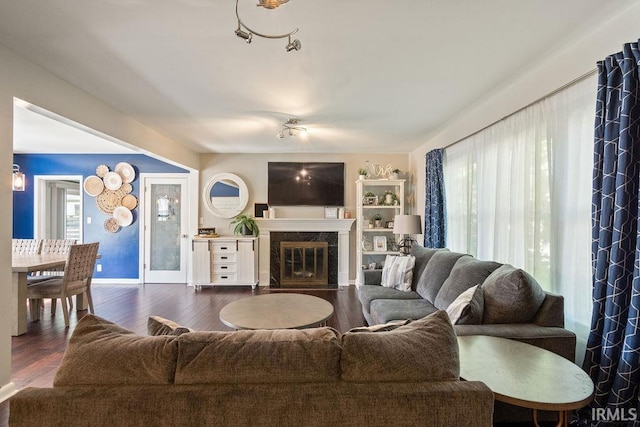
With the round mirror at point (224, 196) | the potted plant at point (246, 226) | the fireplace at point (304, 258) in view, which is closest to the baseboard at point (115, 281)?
the round mirror at point (224, 196)

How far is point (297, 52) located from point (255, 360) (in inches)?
80.6

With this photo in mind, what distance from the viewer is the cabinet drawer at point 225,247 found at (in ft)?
18.1

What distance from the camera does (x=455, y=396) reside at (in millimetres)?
906

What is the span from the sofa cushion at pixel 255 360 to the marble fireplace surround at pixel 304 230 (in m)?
4.60

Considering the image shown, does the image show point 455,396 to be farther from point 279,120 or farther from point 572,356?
point 279,120

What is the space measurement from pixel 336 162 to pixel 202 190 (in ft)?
8.59

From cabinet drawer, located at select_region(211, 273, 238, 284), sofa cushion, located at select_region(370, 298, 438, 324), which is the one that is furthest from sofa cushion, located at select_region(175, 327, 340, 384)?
cabinet drawer, located at select_region(211, 273, 238, 284)

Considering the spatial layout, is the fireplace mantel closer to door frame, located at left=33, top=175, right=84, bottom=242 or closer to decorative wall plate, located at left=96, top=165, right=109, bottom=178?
decorative wall plate, located at left=96, top=165, right=109, bottom=178

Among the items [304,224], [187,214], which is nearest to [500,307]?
[304,224]

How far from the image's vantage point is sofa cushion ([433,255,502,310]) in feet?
8.27

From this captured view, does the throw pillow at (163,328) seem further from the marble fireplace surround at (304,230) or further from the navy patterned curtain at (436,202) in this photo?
the marble fireplace surround at (304,230)

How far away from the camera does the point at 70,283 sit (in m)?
3.71

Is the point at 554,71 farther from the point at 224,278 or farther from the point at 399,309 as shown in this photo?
the point at 224,278

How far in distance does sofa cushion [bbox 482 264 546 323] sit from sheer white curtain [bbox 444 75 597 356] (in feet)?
1.20
